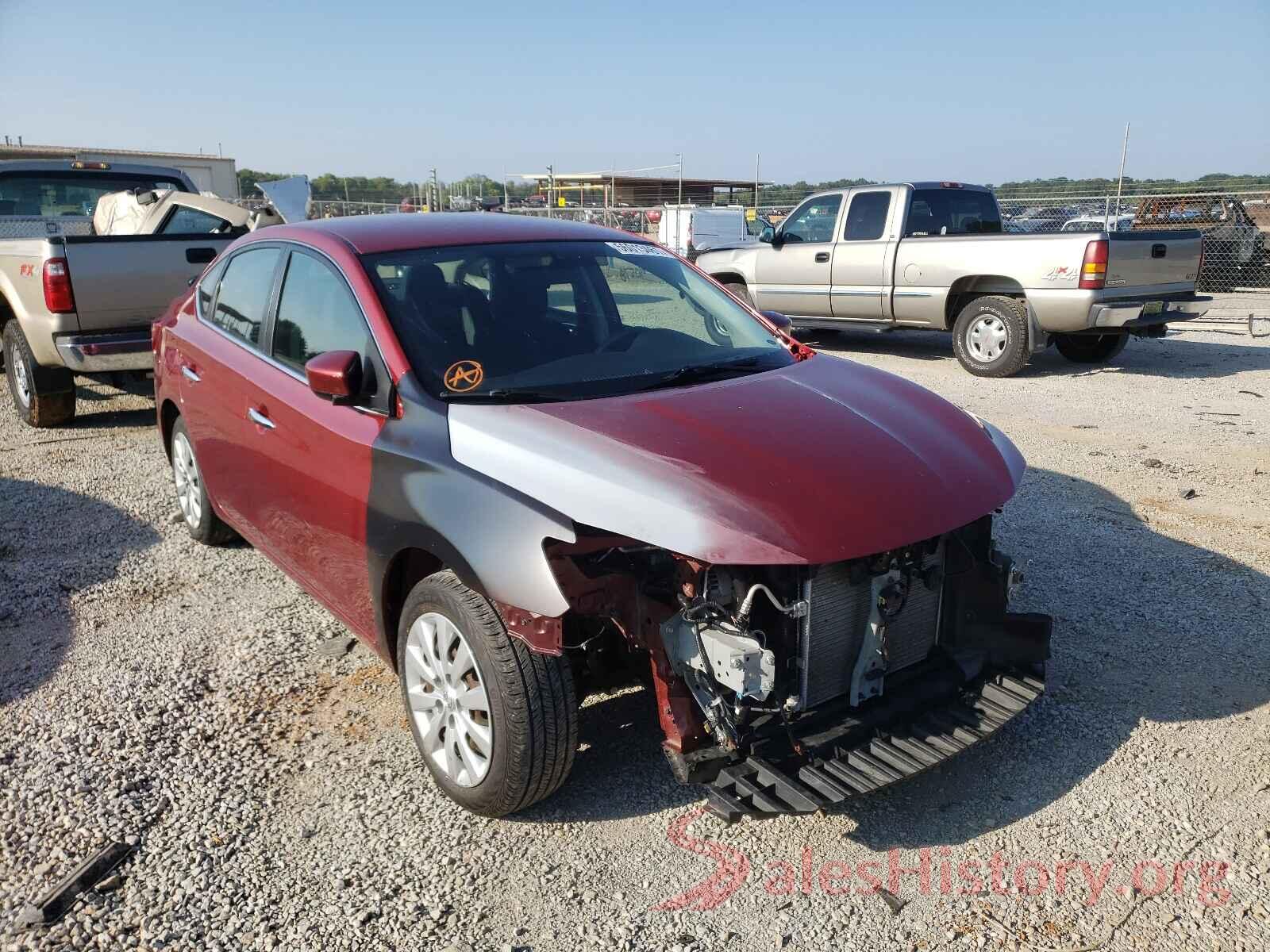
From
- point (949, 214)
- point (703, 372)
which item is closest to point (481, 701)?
point (703, 372)

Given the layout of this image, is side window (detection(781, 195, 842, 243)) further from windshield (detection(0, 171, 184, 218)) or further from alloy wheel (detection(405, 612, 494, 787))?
alloy wheel (detection(405, 612, 494, 787))

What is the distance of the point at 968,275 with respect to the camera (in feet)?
33.9

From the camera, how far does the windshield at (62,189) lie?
917cm

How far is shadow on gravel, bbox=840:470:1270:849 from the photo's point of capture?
3.18 m

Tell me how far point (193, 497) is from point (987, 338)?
807 cm

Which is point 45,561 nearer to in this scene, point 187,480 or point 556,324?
point 187,480

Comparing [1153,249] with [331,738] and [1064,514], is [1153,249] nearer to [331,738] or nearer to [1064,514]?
[1064,514]

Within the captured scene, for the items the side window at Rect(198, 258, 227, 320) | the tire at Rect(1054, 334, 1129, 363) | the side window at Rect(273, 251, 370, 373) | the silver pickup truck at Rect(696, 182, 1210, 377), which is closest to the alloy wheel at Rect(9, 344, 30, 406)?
the side window at Rect(198, 258, 227, 320)

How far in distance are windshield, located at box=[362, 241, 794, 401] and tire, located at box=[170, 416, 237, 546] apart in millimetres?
2170

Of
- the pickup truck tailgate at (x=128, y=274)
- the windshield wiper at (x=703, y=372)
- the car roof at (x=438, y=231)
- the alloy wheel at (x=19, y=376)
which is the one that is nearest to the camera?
the windshield wiper at (x=703, y=372)

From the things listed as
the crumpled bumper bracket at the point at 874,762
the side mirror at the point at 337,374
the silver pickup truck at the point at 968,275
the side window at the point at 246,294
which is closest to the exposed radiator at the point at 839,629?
the crumpled bumper bracket at the point at 874,762

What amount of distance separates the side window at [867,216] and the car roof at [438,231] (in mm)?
7450

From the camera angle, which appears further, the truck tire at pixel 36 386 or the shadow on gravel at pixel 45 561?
the truck tire at pixel 36 386

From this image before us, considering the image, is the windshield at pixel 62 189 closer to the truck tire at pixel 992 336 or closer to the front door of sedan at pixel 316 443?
the front door of sedan at pixel 316 443
